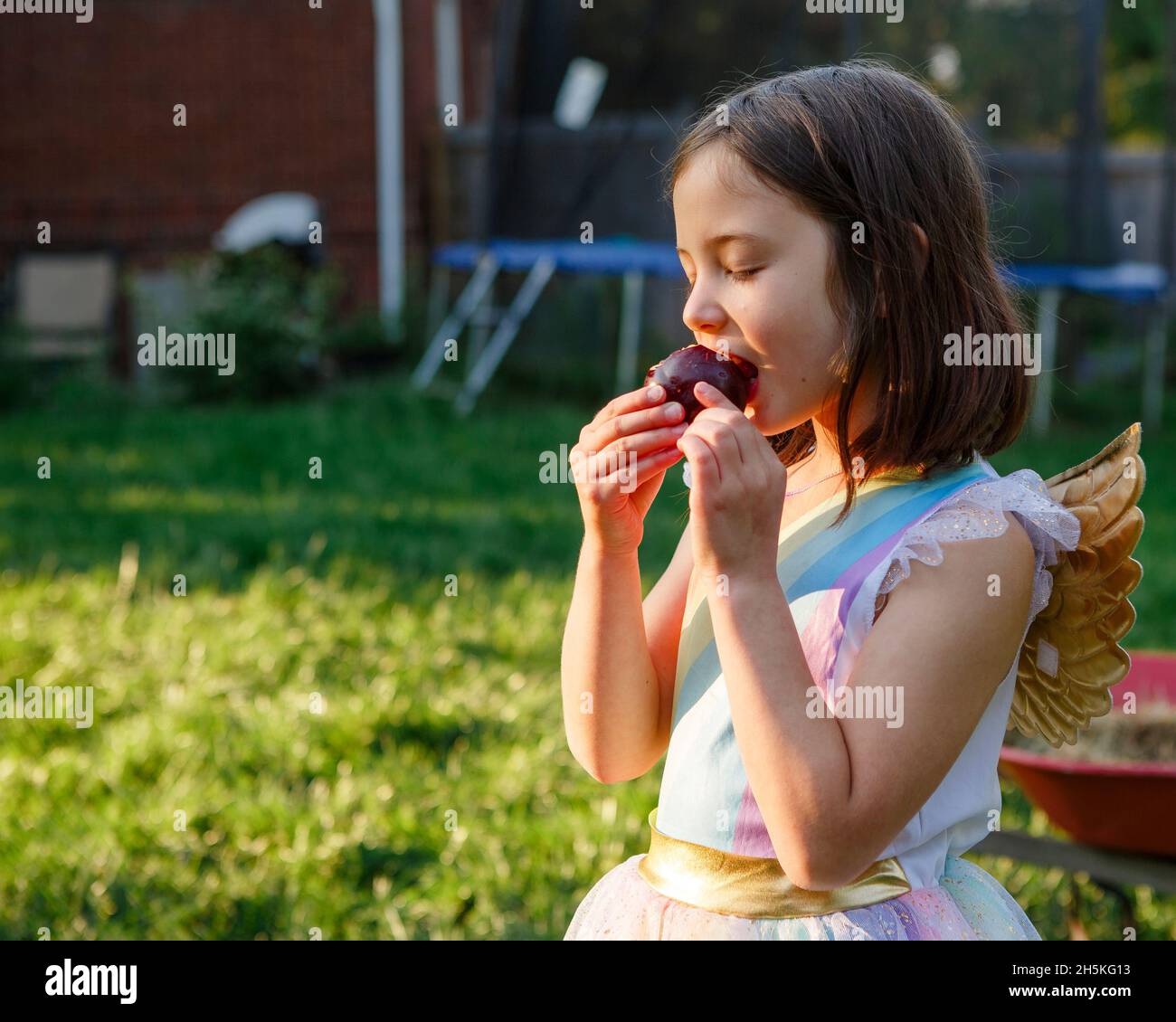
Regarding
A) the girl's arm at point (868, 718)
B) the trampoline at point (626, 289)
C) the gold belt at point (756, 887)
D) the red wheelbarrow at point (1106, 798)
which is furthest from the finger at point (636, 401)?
the trampoline at point (626, 289)

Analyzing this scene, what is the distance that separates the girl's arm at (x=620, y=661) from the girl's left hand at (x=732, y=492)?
190mm

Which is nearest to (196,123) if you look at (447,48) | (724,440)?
(447,48)

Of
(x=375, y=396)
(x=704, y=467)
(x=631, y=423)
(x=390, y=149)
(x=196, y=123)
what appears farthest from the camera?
(x=196, y=123)

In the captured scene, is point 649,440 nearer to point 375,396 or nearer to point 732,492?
point 732,492

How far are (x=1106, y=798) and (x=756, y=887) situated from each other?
1198mm

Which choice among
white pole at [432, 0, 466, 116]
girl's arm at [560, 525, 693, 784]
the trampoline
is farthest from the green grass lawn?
white pole at [432, 0, 466, 116]

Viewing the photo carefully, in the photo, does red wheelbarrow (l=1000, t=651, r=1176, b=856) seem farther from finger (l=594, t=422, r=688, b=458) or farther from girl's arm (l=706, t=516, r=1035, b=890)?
finger (l=594, t=422, r=688, b=458)

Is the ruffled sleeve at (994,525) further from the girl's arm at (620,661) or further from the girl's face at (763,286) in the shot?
the girl's arm at (620,661)

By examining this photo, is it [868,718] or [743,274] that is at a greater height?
[743,274]

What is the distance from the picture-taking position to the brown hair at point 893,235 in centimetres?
154

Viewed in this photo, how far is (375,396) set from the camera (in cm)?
930

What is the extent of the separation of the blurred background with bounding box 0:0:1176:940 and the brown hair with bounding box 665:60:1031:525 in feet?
0.90

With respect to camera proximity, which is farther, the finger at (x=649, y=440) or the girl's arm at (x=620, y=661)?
the girl's arm at (x=620, y=661)
